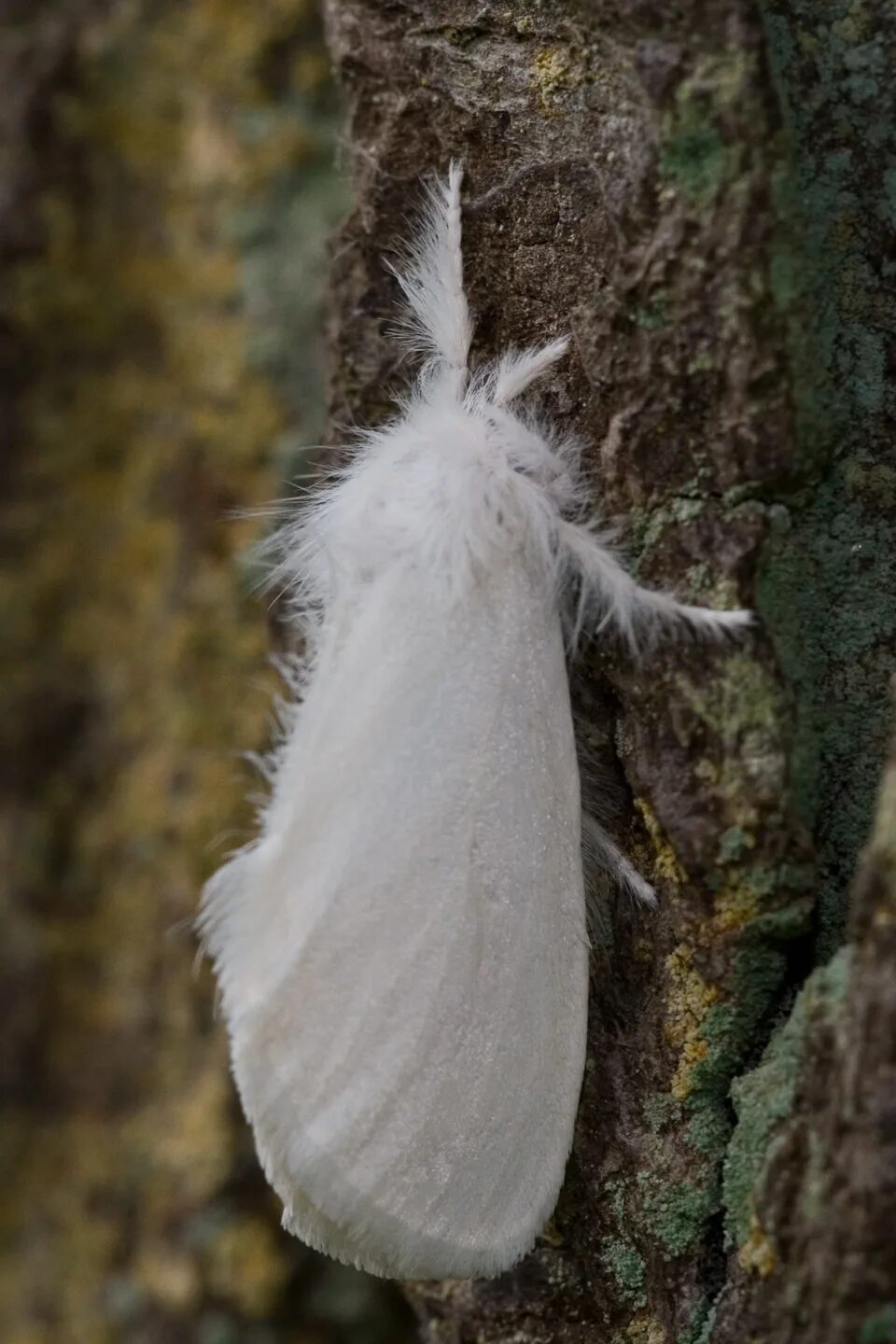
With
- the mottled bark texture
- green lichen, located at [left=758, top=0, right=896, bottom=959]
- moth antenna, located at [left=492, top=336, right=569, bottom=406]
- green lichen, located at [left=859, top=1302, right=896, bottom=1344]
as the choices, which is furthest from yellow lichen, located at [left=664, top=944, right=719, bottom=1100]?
moth antenna, located at [left=492, top=336, right=569, bottom=406]

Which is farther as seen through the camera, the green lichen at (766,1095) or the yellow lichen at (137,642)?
the yellow lichen at (137,642)

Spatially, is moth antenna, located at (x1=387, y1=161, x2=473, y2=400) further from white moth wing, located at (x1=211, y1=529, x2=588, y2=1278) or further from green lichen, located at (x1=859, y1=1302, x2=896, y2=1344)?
green lichen, located at (x1=859, y1=1302, x2=896, y2=1344)

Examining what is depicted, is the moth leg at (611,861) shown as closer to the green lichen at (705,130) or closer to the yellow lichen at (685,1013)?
the yellow lichen at (685,1013)

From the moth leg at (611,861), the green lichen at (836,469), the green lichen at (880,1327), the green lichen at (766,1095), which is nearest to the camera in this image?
the green lichen at (880,1327)

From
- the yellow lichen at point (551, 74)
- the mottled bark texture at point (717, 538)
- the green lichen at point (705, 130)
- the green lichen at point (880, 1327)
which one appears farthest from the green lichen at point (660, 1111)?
the yellow lichen at point (551, 74)

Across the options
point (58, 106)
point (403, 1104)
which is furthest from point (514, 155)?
point (58, 106)

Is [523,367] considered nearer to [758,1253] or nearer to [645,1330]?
[758,1253]

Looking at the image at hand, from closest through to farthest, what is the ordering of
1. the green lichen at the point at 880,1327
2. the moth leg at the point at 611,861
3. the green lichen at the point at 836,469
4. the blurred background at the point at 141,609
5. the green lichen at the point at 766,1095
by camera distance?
the green lichen at the point at 880,1327 → the green lichen at the point at 766,1095 → the green lichen at the point at 836,469 → the moth leg at the point at 611,861 → the blurred background at the point at 141,609

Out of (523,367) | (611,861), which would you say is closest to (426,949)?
(611,861)

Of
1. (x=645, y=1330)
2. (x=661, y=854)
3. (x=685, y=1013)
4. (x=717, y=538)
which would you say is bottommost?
(x=645, y=1330)

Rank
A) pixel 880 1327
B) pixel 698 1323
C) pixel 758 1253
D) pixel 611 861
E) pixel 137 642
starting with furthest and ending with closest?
pixel 137 642
pixel 611 861
pixel 698 1323
pixel 758 1253
pixel 880 1327
